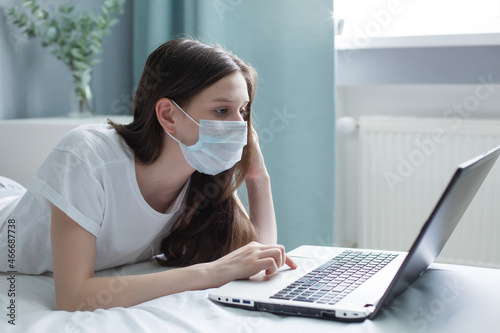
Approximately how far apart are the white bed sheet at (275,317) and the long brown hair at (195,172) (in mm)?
313

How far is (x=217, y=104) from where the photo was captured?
1091mm

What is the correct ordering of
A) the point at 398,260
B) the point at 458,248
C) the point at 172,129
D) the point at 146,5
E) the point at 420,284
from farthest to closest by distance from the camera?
the point at 146,5 → the point at 458,248 → the point at 172,129 → the point at 398,260 → the point at 420,284

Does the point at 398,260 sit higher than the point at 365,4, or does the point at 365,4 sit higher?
the point at 365,4

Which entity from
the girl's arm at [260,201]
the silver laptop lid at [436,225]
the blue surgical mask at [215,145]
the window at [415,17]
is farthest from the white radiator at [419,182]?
the silver laptop lid at [436,225]

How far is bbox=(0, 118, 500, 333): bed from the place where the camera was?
735mm

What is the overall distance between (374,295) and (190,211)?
1.67 feet

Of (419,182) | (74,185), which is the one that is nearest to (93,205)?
(74,185)

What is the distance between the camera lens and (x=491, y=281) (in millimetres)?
917

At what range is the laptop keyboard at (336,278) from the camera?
0.81 metres

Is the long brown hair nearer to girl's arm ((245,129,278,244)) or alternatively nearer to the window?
girl's arm ((245,129,278,244))

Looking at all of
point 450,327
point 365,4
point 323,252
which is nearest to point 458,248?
point 365,4

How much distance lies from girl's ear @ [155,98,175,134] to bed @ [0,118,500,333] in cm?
33

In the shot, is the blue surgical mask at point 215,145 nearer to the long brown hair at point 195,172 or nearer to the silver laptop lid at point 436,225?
the long brown hair at point 195,172

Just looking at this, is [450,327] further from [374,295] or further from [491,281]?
[491,281]
